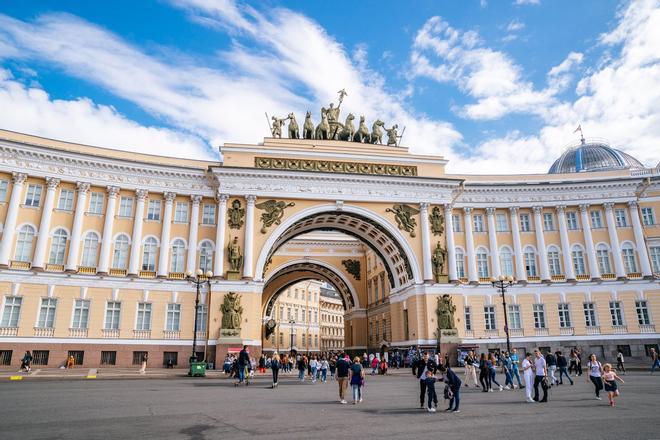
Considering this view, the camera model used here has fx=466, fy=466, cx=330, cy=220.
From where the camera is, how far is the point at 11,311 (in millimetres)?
32281

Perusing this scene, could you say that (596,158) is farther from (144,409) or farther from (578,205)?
(144,409)

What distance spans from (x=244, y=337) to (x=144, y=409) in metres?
21.9

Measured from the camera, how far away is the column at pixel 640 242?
138ft

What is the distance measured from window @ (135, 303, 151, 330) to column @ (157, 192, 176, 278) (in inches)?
103

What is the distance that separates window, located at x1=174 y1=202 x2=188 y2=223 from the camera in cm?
3844

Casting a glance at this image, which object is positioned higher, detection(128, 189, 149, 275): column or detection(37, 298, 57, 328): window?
detection(128, 189, 149, 275): column

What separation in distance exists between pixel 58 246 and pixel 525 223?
40.3 m

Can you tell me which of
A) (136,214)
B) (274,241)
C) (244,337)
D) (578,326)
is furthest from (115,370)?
(578,326)

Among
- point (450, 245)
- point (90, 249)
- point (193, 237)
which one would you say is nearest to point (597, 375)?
point (450, 245)

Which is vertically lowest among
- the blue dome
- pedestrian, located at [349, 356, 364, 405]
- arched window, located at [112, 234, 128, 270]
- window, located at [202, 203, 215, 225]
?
pedestrian, located at [349, 356, 364, 405]

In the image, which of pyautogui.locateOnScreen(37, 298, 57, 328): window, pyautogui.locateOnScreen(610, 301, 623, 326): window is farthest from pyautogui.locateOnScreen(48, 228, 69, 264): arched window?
pyautogui.locateOnScreen(610, 301, 623, 326): window

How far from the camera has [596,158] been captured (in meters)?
53.7

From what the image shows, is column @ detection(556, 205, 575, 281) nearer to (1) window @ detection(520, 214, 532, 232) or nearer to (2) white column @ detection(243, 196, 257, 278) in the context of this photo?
(1) window @ detection(520, 214, 532, 232)

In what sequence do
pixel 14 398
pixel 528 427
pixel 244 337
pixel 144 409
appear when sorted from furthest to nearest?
pixel 244 337
pixel 14 398
pixel 144 409
pixel 528 427
